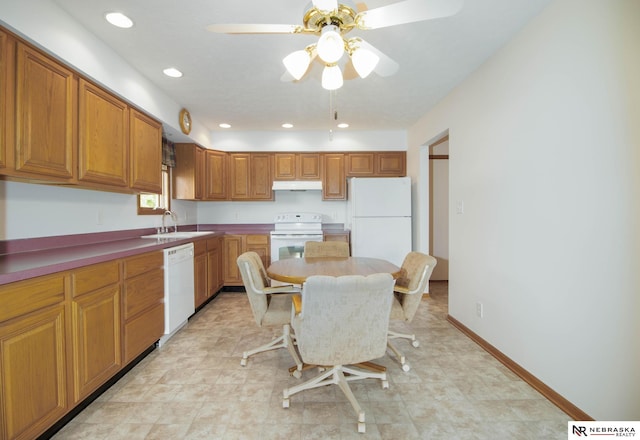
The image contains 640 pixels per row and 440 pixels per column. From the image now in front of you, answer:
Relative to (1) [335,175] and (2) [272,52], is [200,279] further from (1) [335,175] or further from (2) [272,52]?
(2) [272,52]

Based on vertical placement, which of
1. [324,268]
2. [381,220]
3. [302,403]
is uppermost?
[381,220]

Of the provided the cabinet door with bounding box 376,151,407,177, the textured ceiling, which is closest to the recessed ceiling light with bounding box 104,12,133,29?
the textured ceiling

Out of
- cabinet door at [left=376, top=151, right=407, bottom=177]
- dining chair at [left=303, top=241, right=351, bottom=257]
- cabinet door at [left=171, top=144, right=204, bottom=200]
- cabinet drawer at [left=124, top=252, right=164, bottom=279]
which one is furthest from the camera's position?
cabinet door at [left=376, top=151, right=407, bottom=177]

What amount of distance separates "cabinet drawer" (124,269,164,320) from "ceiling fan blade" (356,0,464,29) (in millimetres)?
2176

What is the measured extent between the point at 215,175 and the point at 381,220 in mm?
2477

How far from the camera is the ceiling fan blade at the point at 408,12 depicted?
124cm

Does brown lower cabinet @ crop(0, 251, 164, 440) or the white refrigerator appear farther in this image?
the white refrigerator

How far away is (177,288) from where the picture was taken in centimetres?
271

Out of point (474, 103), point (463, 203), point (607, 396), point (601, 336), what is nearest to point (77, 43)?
point (474, 103)

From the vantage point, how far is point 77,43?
1889 mm

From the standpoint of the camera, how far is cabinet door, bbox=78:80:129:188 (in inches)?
77.4

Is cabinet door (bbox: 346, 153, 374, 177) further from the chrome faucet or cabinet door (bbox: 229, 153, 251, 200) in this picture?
the chrome faucet

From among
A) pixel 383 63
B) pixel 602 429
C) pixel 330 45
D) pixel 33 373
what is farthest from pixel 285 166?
pixel 602 429

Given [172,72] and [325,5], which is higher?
[172,72]
